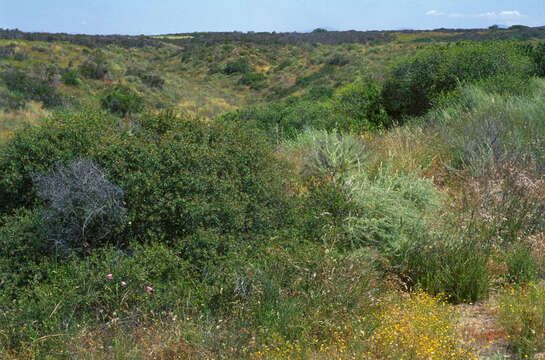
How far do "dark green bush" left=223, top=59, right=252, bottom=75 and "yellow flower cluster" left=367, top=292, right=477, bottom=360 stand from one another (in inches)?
2049

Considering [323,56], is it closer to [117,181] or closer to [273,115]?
[273,115]

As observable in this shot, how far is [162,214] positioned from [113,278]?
87cm

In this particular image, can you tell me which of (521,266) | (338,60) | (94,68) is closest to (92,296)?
(521,266)

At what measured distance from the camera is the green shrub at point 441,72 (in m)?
12.1

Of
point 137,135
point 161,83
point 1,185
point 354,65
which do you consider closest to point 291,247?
point 137,135

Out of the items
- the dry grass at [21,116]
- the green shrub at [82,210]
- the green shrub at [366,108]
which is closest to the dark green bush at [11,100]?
the dry grass at [21,116]

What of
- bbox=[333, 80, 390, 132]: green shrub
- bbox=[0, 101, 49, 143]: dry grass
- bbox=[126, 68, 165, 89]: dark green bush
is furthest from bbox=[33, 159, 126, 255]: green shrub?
bbox=[126, 68, 165, 89]: dark green bush

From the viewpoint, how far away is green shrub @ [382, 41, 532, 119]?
1206 cm

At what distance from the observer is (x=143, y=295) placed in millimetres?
3582

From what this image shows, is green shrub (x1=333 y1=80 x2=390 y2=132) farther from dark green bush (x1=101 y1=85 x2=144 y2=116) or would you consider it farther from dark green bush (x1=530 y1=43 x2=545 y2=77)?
dark green bush (x1=101 y1=85 x2=144 y2=116)

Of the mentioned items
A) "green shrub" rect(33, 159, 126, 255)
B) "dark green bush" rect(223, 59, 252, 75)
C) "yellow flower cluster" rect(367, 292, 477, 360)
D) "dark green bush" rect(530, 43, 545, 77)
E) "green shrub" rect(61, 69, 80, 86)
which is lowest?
"yellow flower cluster" rect(367, 292, 477, 360)

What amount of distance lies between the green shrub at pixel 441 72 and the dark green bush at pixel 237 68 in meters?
41.1

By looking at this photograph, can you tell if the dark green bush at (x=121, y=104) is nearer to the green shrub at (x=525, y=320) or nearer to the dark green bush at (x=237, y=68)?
the green shrub at (x=525, y=320)

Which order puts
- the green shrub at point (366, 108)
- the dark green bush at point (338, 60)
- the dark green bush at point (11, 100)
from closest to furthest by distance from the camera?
the green shrub at point (366, 108), the dark green bush at point (11, 100), the dark green bush at point (338, 60)
